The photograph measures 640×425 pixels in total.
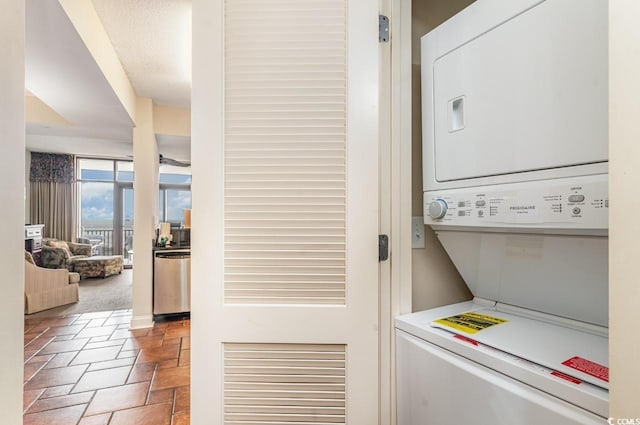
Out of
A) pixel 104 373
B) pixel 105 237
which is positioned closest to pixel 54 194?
pixel 105 237

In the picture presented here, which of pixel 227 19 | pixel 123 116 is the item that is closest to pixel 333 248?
pixel 227 19

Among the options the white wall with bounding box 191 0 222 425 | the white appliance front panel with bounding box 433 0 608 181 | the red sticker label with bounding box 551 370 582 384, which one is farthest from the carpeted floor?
the red sticker label with bounding box 551 370 582 384

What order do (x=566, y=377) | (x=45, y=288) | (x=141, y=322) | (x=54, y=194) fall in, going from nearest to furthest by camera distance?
(x=566, y=377), (x=141, y=322), (x=45, y=288), (x=54, y=194)

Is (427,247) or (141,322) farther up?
(427,247)

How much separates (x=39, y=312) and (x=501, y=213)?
5.15m

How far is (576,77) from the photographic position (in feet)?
2.58

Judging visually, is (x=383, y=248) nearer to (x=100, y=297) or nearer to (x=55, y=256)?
(x=100, y=297)

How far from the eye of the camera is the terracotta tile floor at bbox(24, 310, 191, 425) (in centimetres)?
197

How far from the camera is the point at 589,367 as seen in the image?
0.74 meters

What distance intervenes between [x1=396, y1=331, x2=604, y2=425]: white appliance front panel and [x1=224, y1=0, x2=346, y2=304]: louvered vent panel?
1.08 ft

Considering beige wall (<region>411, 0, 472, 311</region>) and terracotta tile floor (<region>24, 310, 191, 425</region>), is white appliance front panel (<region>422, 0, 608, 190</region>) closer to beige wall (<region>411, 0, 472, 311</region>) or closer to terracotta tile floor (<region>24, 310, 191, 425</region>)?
beige wall (<region>411, 0, 472, 311</region>)

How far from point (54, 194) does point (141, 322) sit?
4912 mm

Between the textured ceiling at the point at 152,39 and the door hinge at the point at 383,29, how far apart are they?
150 centimetres

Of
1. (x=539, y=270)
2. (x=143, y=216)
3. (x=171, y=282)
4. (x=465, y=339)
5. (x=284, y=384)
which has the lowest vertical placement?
(x=171, y=282)
